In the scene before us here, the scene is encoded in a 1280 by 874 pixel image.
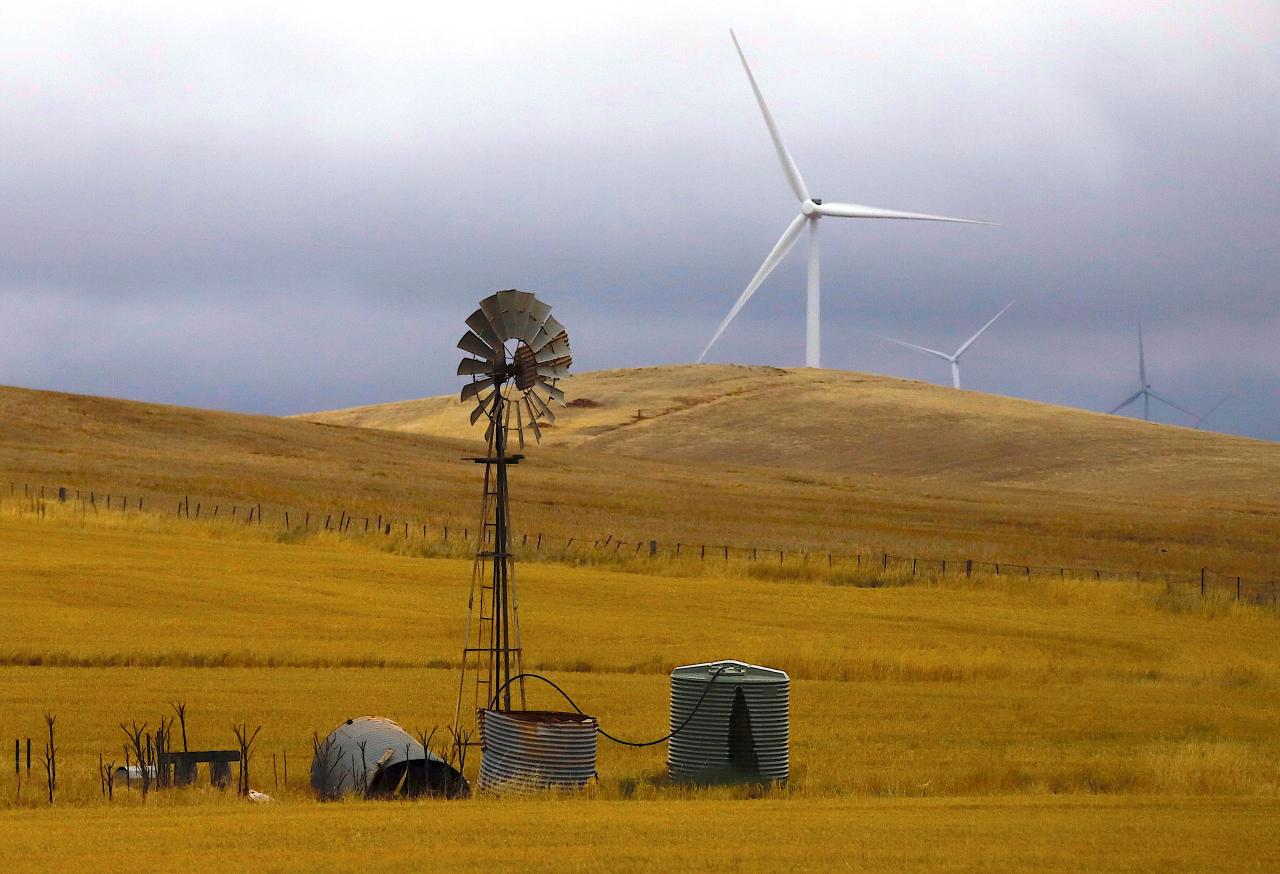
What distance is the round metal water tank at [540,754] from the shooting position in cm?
1750

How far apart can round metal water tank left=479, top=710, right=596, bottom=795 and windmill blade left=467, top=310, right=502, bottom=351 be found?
5194 mm

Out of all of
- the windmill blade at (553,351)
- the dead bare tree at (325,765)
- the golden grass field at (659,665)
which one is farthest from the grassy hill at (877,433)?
the dead bare tree at (325,765)

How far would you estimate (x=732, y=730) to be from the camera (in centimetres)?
1859

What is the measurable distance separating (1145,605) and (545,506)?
24.3 m

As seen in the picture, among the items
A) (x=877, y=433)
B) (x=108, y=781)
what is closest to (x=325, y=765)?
(x=108, y=781)

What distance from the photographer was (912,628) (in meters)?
35.0

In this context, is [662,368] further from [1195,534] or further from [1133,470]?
[1195,534]

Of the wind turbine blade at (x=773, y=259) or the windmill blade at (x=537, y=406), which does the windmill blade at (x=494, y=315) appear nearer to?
the windmill blade at (x=537, y=406)

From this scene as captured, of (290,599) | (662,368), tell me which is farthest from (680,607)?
(662,368)

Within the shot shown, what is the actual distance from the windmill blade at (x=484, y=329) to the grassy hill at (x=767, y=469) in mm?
30900

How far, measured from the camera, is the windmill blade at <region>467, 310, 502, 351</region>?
67.8 ft

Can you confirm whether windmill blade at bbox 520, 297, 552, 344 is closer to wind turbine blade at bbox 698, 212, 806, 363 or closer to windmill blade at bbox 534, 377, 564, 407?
windmill blade at bbox 534, 377, 564, 407

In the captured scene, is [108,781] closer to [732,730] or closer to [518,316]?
[732,730]

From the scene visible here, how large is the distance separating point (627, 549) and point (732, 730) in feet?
97.8
